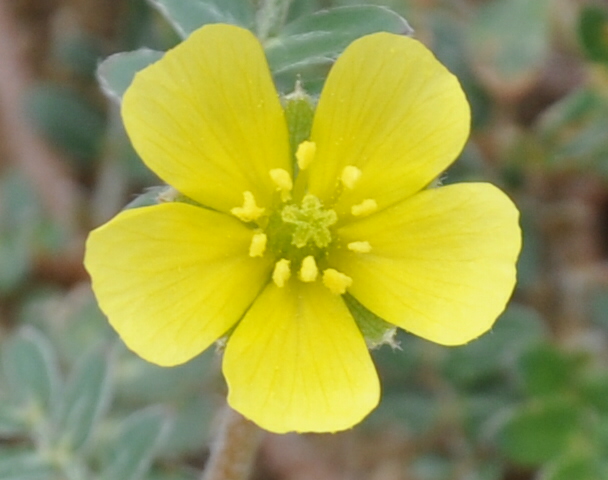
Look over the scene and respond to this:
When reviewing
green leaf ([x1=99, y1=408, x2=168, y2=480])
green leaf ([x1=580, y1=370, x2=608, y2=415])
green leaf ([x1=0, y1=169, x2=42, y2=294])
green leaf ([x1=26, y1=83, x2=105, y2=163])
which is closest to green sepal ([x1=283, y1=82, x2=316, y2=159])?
green leaf ([x1=99, y1=408, x2=168, y2=480])

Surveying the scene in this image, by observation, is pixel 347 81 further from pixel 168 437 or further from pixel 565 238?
pixel 565 238

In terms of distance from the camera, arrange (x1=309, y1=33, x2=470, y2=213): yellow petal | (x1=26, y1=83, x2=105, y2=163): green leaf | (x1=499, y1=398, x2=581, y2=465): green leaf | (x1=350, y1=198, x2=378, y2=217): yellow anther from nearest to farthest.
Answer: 1. (x1=309, y1=33, x2=470, y2=213): yellow petal
2. (x1=350, y1=198, x2=378, y2=217): yellow anther
3. (x1=499, y1=398, x2=581, y2=465): green leaf
4. (x1=26, y1=83, x2=105, y2=163): green leaf

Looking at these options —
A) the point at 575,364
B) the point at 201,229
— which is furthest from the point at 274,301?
the point at 575,364

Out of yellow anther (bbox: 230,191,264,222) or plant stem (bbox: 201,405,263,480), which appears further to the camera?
plant stem (bbox: 201,405,263,480)

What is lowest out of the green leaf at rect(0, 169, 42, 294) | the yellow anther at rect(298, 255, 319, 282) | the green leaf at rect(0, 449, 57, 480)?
the green leaf at rect(0, 169, 42, 294)

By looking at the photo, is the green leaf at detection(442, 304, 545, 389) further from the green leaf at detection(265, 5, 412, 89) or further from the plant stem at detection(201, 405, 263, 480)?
the green leaf at detection(265, 5, 412, 89)

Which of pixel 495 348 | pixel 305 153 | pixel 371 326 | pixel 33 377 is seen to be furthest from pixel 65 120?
pixel 371 326

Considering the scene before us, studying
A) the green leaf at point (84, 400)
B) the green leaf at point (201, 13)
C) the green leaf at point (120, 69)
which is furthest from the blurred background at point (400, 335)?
the green leaf at point (120, 69)

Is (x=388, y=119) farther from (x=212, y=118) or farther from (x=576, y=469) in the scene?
(x=576, y=469)
